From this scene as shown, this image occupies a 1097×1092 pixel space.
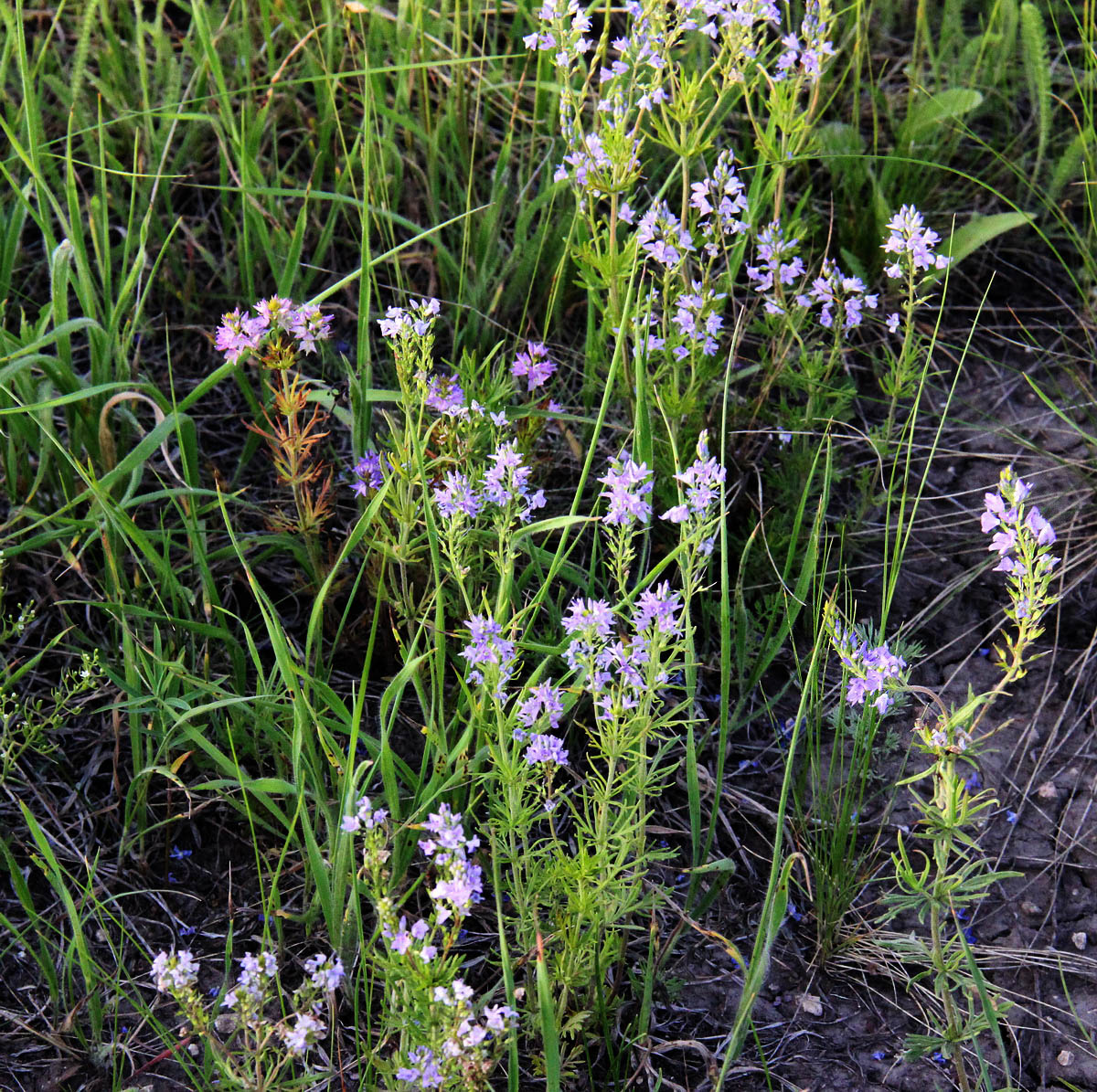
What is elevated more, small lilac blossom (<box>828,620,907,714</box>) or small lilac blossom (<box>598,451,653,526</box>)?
small lilac blossom (<box>598,451,653,526</box>)

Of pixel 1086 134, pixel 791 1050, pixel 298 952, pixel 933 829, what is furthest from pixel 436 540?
pixel 1086 134

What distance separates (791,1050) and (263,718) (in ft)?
3.93

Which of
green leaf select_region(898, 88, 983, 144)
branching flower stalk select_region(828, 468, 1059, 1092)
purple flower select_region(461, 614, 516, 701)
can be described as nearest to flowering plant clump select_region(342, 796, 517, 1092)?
purple flower select_region(461, 614, 516, 701)

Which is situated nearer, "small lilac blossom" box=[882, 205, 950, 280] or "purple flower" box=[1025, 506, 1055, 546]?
"purple flower" box=[1025, 506, 1055, 546]

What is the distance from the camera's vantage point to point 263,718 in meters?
2.25

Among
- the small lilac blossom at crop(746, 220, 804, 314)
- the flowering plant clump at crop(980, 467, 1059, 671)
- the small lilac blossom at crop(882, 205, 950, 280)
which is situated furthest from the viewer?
the small lilac blossom at crop(746, 220, 804, 314)

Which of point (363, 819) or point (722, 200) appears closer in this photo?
point (363, 819)

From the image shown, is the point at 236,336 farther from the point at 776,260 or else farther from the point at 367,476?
the point at 776,260

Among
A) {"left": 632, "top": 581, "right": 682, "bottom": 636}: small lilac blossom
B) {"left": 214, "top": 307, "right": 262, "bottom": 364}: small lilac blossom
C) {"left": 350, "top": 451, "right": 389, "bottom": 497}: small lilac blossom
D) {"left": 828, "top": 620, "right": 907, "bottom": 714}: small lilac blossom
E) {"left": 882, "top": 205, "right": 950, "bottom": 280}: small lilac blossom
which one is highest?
{"left": 882, "top": 205, "right": 950, "bottom": 280}: small lilac blossom

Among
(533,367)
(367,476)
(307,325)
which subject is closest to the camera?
(307,325)

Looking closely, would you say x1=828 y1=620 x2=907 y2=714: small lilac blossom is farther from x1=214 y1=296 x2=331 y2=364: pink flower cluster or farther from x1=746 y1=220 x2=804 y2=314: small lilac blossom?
x1=214 y1=296 x2=331 y2=364: pink flower cluster

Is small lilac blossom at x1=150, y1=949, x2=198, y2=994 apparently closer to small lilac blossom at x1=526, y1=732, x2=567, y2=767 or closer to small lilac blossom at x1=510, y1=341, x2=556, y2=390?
small lilac blossom at x1=526, y1=732, x2=567, y2=767

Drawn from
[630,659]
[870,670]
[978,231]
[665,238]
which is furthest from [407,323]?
[978,231]

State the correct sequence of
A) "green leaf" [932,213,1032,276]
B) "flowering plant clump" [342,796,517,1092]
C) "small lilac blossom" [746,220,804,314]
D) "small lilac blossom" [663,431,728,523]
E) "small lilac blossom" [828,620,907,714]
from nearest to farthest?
"flowering plant clump" [342,796,517,1092] < "small lilac blossom" [663,431,728,523] < "small lilac blossom" [828,620,907,714] < "small lilac blossom" [746,220,804,314] < "green leaf" [932,213,1032,276]
